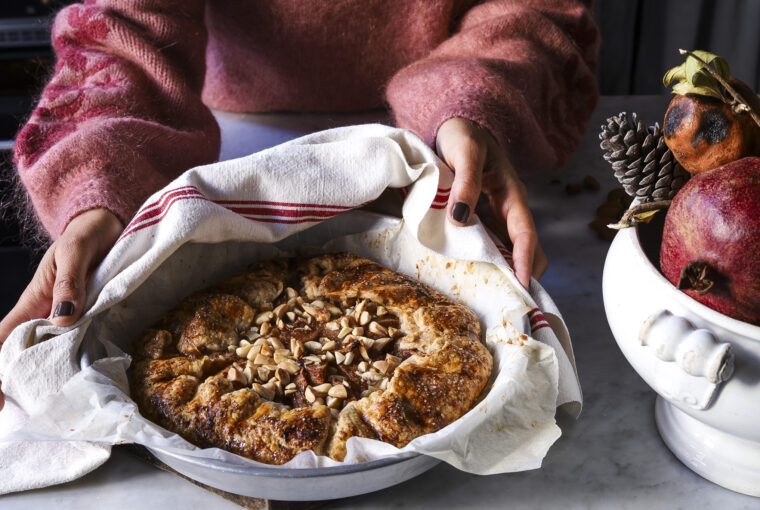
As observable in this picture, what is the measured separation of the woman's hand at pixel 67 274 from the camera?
2.62 ft

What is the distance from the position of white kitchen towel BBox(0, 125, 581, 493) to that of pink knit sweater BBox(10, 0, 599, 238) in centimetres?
13

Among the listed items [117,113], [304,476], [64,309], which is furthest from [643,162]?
[117,113]

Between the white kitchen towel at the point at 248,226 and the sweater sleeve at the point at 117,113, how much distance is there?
0.41 feet

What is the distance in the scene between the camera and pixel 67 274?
32.5 inches

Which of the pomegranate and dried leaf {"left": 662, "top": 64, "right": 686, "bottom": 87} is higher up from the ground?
dried leaf {"left": 662, "top": 64, "right": 686, "bottom": 87}

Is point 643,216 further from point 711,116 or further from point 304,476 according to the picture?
point 304,476

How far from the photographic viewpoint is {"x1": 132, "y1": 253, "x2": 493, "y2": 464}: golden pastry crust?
748 millimetres

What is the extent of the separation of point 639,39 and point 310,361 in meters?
2.25

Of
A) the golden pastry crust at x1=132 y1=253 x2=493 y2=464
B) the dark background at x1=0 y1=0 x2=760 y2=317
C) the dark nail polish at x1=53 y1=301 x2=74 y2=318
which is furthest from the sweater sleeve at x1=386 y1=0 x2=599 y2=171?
the dark background at x1=0 y1=0 x2=760 y2=317

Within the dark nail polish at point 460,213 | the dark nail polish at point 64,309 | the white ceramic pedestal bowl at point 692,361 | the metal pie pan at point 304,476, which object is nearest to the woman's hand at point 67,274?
the dark nail polish at point 64,309

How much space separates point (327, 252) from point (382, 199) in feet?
0.38

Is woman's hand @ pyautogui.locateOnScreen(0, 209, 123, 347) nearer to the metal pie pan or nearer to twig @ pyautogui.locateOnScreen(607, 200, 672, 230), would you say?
the metal pie pan

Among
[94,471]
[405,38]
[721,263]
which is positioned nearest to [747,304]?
[721,263]

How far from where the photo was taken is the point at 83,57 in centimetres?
122
